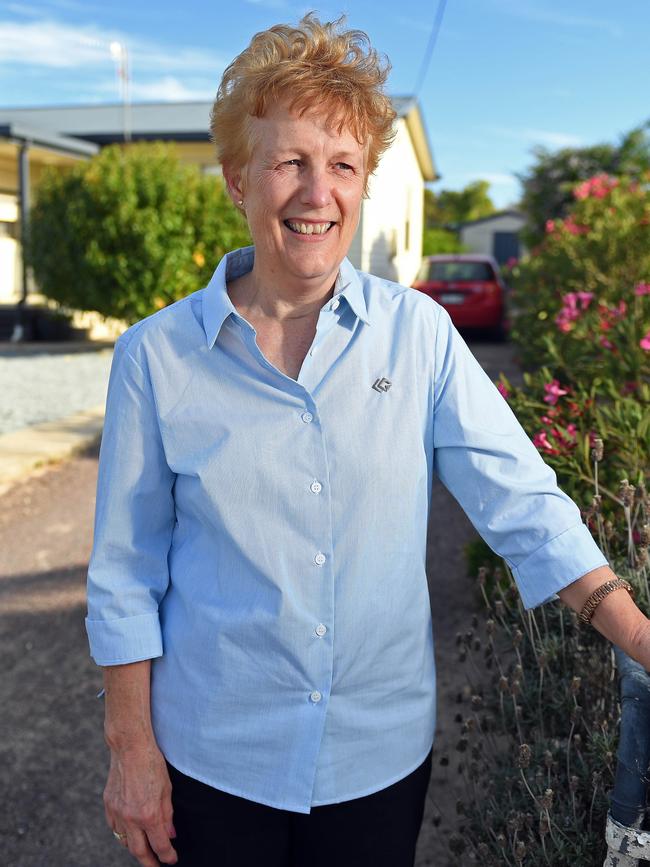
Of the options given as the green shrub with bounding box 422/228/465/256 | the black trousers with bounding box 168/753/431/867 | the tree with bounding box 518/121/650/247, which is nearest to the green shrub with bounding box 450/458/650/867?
the black trousers with bounding box 168/753/431/867

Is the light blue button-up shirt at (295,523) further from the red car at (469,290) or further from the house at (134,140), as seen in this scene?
the red car at (469,290)

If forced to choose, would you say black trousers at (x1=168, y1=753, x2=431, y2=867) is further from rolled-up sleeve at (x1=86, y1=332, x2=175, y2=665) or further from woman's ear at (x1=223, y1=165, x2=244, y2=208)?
woman's ear at (x1=223, y1=165, x2=244, y2=208)

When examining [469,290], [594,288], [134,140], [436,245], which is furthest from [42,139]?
[436,245]

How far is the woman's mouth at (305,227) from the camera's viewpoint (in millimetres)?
1604

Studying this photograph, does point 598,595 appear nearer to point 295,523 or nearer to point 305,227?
point 295,523

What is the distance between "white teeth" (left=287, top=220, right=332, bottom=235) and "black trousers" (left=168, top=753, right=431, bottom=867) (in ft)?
3.16

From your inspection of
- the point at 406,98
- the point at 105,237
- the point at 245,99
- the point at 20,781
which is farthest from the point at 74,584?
the point at 406,98

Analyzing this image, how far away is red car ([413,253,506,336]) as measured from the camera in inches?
638

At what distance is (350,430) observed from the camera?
1.57 m

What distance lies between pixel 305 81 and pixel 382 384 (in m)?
0.54

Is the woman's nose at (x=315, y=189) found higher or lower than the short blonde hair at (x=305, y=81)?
lower

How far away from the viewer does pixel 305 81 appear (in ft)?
4.98

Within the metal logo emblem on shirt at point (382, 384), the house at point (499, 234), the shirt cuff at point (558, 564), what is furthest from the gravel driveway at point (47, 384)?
the house at point (499, 234)

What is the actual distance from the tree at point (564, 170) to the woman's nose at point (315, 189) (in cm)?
2021
